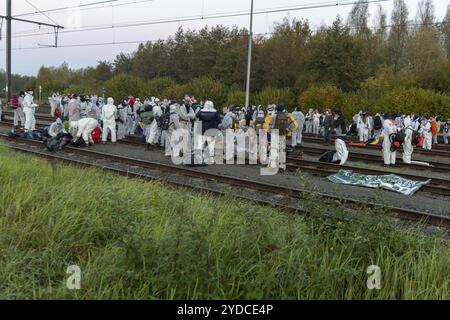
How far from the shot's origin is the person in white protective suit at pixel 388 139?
1505cm

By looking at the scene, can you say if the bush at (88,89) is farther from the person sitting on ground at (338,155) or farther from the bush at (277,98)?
the person sitting on ground at (338,155)

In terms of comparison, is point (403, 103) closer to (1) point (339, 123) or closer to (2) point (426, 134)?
(1) point (339, 123)

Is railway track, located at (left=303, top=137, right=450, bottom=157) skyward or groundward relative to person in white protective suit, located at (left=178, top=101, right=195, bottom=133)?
groundward

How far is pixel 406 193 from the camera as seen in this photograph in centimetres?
1089

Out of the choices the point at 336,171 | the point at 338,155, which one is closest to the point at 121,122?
the point at 338,155

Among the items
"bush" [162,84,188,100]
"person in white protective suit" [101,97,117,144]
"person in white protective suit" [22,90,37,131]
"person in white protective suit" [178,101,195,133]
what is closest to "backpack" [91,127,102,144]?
"person in white protective suit" [101,97,117,144]

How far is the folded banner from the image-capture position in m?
11.2

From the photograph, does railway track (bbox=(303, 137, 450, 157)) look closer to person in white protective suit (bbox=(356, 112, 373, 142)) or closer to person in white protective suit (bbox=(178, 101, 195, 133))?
person in white protective suit (bbox=(356, 112, 373, 142))

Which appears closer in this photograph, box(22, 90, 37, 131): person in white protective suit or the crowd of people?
the crowd of people

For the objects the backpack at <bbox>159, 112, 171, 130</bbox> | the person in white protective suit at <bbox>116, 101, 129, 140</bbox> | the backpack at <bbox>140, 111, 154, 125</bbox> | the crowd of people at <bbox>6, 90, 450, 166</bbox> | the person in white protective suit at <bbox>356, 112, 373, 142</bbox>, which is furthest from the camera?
the person in white protective suit at <bbox>356, 112, 373, 142</bbox>

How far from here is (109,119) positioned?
60.6 feet

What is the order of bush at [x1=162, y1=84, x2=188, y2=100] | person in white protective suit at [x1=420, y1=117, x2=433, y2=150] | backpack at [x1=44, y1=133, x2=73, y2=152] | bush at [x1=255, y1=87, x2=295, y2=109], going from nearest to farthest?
backpack at [x1=44, y1=133, x2=73, y2=152]
person in white protective suit at [x1=420, y1=117, x2=433, y2=150]
bush at [x1=255, y1=87, x2=295, y2=109]
bush at [x1=162, y1=84, x2=188, y2=100]

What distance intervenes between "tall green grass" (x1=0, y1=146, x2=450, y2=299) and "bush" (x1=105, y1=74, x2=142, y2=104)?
51.5 m

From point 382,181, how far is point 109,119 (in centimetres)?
1114
